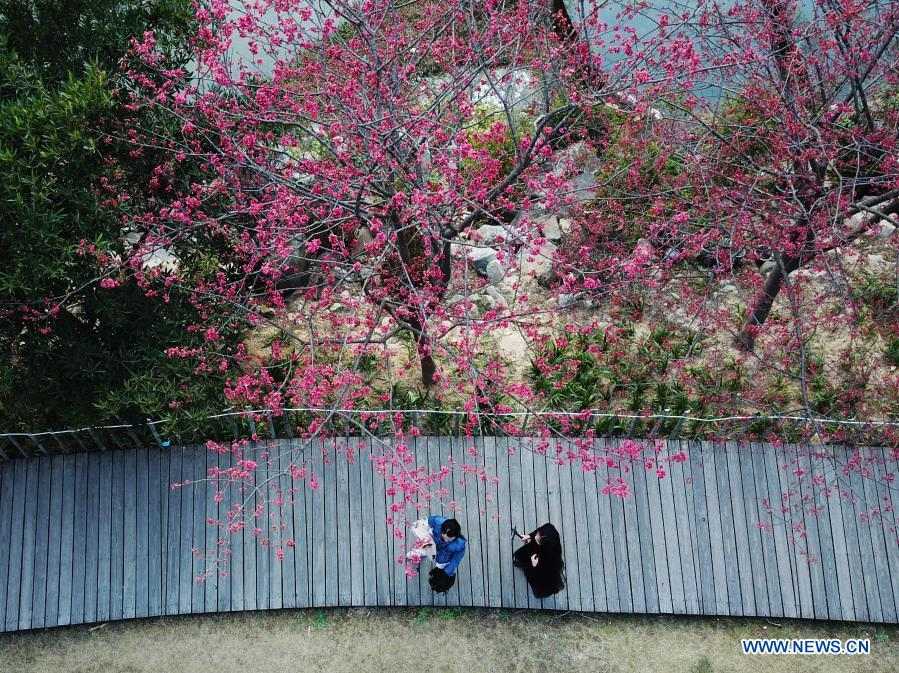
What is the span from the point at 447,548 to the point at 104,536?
474cm

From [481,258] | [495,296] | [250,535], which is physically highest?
→ [481,258]

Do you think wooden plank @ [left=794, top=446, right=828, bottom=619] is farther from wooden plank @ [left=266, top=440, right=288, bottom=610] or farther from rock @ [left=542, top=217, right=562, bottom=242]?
wooden plank @ [left=266, top=440, right=288, bottom=610]

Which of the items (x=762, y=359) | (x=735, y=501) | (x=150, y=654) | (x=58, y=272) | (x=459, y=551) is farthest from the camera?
(x=762, y=359)

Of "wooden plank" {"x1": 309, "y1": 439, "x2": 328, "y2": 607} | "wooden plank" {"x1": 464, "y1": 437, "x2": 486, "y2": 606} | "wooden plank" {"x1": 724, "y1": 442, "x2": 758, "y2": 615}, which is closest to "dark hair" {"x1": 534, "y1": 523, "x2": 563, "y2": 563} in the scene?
"wooden plank" {"x1": 464, "y1": 437, "x2": 486, "y2": 606}

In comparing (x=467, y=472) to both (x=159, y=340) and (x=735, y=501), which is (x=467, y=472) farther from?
(x=159, y=340)

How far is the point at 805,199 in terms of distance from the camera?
917 cm

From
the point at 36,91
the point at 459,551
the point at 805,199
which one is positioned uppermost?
the point at 36,91

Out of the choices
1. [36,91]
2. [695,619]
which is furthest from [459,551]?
[36,91]

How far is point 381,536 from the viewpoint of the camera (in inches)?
337

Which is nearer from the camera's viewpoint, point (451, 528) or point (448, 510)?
point (451, 528)

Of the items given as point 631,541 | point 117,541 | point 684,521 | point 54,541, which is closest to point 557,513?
point 631,541

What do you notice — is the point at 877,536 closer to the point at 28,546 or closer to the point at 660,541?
the point at 660,541

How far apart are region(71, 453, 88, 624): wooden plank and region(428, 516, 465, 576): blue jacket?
471 cm

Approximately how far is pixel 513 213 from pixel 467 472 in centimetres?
566
